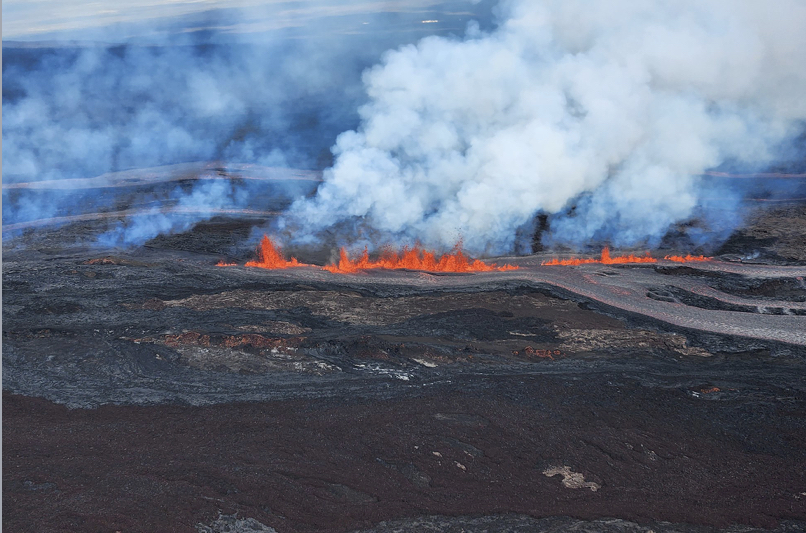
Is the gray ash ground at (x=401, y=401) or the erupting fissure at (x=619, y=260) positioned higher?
the erupting fissure at (x=619, y=260)

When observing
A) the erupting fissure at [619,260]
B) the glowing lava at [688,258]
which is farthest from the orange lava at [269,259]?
the glowing lava at [688,258]

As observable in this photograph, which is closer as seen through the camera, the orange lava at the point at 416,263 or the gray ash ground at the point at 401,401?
the gray ash ground at the point at 401,401

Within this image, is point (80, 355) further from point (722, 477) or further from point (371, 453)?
point (722, 477)

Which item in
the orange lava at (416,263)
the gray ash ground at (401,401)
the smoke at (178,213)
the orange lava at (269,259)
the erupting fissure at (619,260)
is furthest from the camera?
the smoke at (178,213)

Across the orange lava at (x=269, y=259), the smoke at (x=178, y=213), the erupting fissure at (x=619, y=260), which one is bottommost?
the erupting fissure at (x=619, y=260)

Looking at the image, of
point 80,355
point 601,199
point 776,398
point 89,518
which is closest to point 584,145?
point 601,199

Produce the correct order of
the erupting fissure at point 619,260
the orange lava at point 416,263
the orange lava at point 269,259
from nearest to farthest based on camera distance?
the orange lava at point 269,259
the orange lava at point 416,263
the erupting fissure at point 619,260

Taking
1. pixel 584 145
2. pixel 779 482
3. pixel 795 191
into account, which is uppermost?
pixel 584 145

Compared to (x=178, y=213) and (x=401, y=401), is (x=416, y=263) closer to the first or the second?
(x=401, y=401)

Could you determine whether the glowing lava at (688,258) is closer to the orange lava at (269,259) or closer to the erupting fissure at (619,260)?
the erupting fissure at (619,260)
